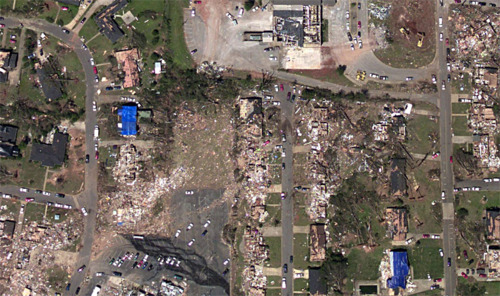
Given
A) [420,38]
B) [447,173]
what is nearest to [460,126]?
[447,173]

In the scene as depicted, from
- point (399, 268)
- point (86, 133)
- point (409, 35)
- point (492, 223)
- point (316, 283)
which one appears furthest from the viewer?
point (409, 35)

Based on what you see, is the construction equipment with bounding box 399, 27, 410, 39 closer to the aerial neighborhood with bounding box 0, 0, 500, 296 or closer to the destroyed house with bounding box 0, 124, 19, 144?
the aerial neighborhood with bounding box 0, 0, 500, 296

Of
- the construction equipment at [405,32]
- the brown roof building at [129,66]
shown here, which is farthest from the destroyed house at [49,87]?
the construction equipment at [405,32]

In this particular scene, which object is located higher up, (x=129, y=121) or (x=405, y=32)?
(x=405, y=32)

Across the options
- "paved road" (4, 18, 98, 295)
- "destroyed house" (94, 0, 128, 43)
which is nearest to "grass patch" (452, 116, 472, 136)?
"destroyed house" (94, 0, 128, 43)

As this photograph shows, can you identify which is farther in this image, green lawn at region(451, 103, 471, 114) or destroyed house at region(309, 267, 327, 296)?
green lawn at region(451, 103, 471, 114)

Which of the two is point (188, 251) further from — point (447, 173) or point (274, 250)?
point (447, 173)

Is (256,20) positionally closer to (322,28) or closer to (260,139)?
(322,28)
